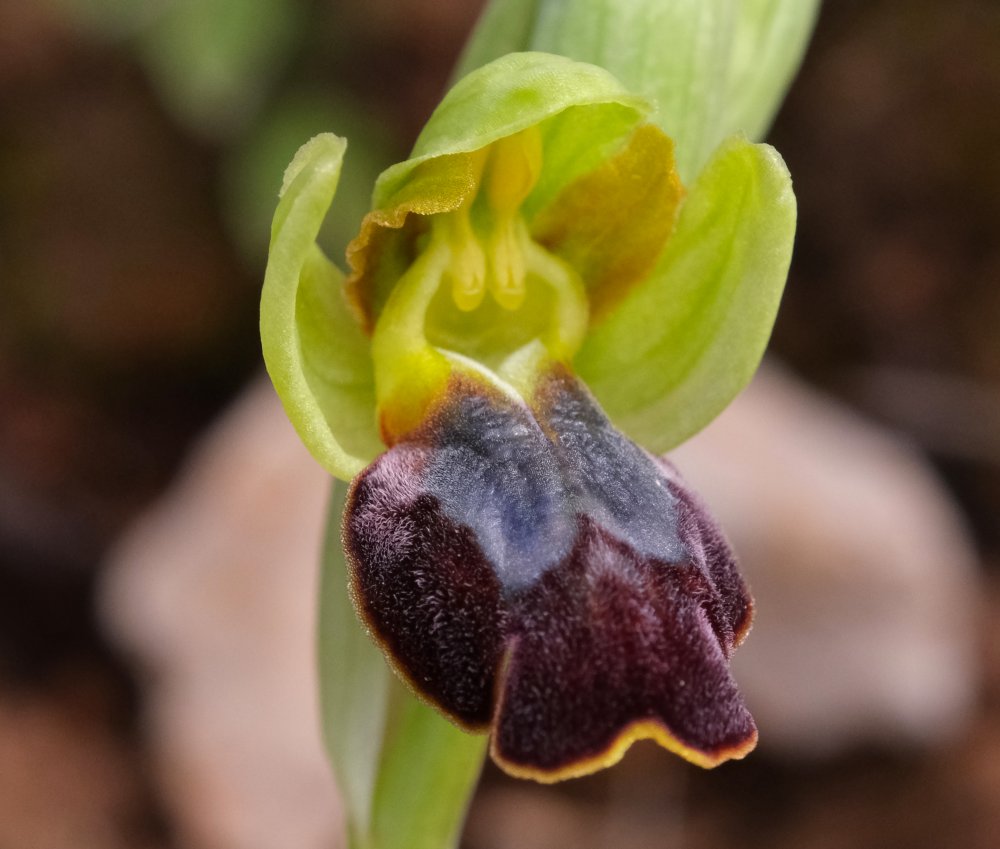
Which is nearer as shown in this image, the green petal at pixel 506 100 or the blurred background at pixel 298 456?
the green petal at pixel 506 100

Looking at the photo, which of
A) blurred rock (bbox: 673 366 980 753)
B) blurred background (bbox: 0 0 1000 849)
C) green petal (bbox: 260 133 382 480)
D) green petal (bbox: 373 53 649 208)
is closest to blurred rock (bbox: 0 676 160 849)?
blurred background (bbox: 0 0 1000 849)

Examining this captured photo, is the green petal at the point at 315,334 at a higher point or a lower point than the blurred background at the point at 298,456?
higher

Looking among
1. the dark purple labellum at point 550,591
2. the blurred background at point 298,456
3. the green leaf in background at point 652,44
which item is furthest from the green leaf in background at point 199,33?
the dark purple labellum at point 550,591

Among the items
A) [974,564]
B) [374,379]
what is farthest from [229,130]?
[374,379]

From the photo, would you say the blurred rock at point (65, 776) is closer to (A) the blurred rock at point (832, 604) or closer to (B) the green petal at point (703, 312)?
(A) the blurred rock at point (832, 604)

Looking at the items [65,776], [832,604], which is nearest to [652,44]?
[832,604]

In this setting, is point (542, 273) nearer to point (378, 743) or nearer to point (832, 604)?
point (378, 743)

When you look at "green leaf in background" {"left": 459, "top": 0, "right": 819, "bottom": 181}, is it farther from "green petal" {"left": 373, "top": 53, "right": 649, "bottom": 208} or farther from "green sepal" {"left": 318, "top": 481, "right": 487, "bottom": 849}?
"green sepal" {"left": 318, "top": 481, "right": 487, "bottom": 849}
